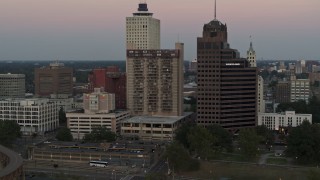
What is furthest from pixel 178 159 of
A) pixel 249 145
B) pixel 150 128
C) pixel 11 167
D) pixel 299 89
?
pixel 299 89

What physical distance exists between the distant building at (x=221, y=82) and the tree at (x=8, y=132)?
27.6m

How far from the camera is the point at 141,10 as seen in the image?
11356cm

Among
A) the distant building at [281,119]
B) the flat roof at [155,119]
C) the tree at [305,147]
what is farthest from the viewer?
the distant building at [281,119]

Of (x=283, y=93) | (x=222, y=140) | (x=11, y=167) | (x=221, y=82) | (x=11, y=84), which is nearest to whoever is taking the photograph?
(x=11, y=167)

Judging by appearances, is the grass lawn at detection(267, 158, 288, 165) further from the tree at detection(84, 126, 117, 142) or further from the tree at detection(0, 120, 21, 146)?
the tree at detection(0, 120, 21, 146)

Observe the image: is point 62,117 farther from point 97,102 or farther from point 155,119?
point 155,119

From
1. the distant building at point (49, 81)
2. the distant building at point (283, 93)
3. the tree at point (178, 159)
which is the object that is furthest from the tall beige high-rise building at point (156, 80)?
the distant building at point (283, 93)

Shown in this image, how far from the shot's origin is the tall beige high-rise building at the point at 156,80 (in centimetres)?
9100

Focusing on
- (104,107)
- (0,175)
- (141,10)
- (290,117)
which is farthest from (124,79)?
(0,175)

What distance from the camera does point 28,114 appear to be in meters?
87.8

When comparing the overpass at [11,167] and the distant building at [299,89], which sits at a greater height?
the distant building at [299,89]

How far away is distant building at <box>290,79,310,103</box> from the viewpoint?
426ft

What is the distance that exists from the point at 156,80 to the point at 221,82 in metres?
14.2

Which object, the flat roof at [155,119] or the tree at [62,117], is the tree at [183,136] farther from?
the tree at [62,117]
